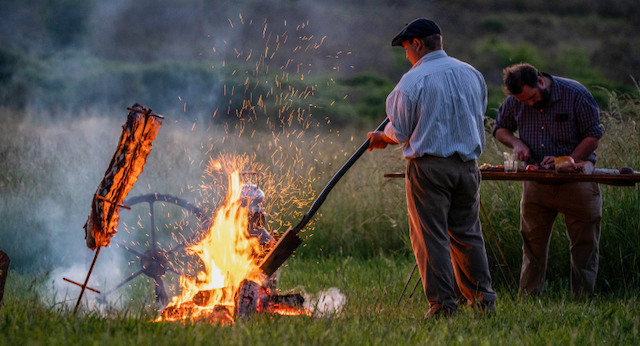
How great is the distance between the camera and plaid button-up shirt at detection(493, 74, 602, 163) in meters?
4.26

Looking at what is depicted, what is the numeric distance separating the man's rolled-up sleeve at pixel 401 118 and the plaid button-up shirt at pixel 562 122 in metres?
1.49

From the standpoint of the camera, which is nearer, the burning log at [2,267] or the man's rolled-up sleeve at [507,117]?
the burning log at [2,267]

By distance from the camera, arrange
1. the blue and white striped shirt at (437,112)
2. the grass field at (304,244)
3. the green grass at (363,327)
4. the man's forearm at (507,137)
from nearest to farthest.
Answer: the green grass at (363,327) < the grass field at (304,244) < the blue and white striped shirt at (437,112) < the man's forearm at (507,137)

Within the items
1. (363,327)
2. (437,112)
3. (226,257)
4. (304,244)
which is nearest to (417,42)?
(437,112)

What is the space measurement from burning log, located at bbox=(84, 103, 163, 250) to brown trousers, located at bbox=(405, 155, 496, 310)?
1.61 m

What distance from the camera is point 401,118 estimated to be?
3.47m

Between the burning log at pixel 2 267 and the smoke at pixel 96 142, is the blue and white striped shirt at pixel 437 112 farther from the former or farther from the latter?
the burning log at pixel 2 267

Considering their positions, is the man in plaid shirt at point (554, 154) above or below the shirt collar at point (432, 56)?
below

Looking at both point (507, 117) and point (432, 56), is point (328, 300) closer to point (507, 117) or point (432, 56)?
point (432, 56)

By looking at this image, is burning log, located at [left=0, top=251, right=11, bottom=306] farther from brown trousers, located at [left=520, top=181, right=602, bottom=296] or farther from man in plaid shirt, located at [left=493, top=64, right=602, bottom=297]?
brown trousers, located at [left=520, top=181, right=602, bottom=296]

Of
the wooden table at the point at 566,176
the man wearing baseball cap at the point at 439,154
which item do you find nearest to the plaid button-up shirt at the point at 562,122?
the wooden table at the point at 566,176

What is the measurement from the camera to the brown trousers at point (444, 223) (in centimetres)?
345

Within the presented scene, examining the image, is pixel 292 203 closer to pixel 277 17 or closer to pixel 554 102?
pixel 554 102

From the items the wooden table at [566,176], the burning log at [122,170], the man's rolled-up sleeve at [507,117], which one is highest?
the man's rolled-up sleeve at [507,117]
